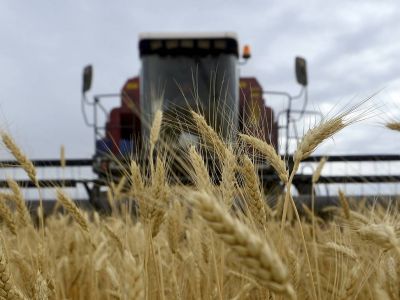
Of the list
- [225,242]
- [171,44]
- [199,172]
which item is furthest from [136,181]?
[171,44]

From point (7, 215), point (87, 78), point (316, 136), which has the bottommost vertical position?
point (7, 215)

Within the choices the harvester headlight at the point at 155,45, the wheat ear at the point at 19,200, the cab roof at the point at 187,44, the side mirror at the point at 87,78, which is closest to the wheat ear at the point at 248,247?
the wheat ear at the point at 19,200

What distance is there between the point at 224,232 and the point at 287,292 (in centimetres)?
9

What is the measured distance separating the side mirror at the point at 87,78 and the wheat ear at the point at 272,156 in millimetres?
4158

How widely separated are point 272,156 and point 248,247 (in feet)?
1.51

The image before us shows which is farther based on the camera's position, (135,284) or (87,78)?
(87,78)

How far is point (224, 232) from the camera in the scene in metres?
0.46

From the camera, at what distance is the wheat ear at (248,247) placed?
0.46m

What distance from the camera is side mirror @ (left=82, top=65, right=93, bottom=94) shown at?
493 centimetres

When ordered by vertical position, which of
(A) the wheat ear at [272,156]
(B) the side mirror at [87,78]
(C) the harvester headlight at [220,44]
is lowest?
(A) the wheat ear at [272,156]

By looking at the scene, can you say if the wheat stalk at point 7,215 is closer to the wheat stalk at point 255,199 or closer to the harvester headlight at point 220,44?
the wheat stalk at point 255,199

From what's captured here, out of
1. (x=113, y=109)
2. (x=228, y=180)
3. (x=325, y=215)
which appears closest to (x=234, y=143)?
(x=228, y=180)

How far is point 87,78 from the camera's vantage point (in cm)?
498

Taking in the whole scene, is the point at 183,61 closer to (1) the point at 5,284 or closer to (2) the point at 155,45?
(2) the point at 155,45
